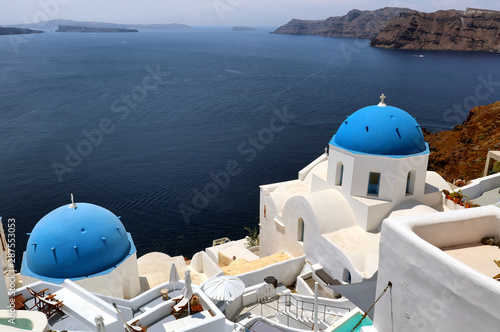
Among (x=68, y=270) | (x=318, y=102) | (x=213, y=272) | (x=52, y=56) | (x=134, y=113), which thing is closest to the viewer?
(x=68, y=270)

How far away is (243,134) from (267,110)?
14.5 meters

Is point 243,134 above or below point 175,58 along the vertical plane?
below

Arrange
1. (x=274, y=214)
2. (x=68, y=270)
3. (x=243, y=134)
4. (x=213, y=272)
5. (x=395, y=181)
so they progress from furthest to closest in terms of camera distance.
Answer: (x=243, y=134)
(x=274, y=214)
(x=213, y=272)
(x=395, y=181)
(x=68, y=270)

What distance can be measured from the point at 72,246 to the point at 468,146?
48.3 metres

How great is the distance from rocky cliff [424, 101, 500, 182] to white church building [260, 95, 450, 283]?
2549 centimetres

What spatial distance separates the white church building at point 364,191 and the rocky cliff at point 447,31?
17851 centimetres

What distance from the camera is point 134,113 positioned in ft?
234

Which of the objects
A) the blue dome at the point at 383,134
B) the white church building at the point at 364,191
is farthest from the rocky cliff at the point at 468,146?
the blue dome at the point at 383,134

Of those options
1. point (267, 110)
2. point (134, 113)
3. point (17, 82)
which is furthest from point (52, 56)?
point (267, 110)

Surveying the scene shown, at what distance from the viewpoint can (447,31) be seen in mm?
182750

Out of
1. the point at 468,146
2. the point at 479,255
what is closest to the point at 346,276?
the point at 479,255

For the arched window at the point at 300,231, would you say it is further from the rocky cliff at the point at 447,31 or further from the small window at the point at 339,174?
the rocky cliff at the point at 447,31

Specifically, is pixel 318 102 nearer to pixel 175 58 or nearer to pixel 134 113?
pixel 134 113

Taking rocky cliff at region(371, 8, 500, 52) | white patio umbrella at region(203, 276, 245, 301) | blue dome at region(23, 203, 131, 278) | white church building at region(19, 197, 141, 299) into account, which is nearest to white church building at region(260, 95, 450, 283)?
white patio umbrella at region(203, 276, 245, 301)
